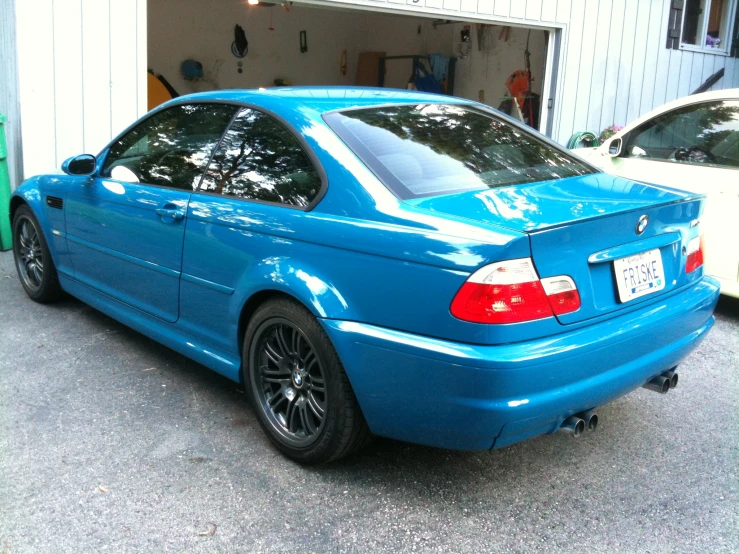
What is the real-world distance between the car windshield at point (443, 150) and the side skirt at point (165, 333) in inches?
43.4

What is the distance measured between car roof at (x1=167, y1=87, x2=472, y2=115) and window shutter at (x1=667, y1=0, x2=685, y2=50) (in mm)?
7986

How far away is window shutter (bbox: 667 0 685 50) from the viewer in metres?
10.4

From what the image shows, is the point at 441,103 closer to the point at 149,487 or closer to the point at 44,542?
the point at 149,487

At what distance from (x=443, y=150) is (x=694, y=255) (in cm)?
111

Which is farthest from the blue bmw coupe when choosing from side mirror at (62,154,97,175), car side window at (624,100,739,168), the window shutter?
the window shutter

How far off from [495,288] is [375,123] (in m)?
1.07

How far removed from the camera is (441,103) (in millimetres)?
3594

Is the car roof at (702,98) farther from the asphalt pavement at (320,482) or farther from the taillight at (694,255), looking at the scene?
the taillight at (694,255)

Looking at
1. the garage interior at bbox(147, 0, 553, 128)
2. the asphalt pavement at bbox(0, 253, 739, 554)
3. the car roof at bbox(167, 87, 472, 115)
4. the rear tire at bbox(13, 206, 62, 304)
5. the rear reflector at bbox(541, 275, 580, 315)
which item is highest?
the garage interior at bbox(147, 0, 553, 128)

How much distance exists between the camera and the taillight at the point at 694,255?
3.13 meters

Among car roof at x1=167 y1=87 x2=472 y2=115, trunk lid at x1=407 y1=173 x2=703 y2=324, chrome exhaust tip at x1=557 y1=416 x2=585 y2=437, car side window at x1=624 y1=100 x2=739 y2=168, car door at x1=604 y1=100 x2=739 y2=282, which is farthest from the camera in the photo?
car side window at x1=624 y1=100 x2=739 y2=168

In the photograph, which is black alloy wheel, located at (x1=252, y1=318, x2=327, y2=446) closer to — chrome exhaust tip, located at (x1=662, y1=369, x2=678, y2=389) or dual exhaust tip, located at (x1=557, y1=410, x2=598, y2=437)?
dual exhaust tip, located at (x1=557, y1=410, x2=598, y2=437)

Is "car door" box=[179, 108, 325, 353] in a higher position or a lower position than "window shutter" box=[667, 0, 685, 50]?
lower

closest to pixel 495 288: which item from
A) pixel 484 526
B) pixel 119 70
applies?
pixel 484 526
